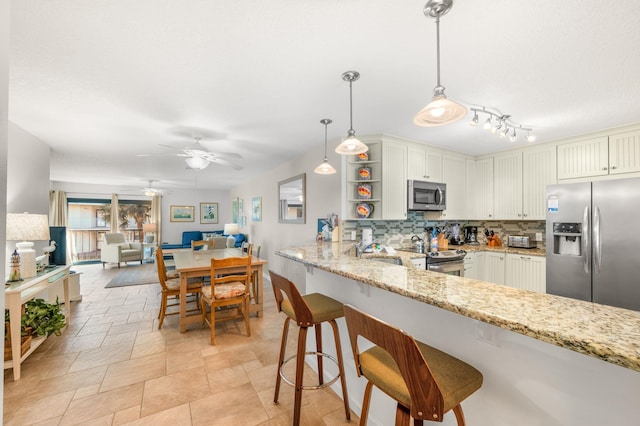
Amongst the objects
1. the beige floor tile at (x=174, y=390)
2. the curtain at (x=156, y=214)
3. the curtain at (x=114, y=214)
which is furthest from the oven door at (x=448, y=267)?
the curtain at (x=114, y=214)

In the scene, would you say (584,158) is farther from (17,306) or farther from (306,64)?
(17,306)

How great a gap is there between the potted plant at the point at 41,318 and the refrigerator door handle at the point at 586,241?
5171 millimetres

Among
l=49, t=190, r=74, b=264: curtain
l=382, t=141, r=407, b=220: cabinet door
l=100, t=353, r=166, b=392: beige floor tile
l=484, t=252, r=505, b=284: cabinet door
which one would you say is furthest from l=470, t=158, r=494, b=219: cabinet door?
l=49, t=190, r=74, b=264: curtain

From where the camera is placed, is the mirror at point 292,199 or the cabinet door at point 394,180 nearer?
the cabinet door at point 394,180

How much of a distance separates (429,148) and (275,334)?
10.3ft

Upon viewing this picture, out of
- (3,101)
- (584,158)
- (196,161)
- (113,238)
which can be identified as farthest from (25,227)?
(584,158)

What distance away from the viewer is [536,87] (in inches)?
80.6

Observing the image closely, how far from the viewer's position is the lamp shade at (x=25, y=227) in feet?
7.66

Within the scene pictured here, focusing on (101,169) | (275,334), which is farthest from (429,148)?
(101,169)

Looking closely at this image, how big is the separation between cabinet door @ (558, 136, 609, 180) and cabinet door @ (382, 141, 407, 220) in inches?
76.0

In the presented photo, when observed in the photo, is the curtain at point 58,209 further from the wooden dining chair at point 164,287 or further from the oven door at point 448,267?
the oven door at point 448,267

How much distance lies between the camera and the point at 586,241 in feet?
8.81

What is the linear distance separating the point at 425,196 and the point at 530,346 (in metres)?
2.89

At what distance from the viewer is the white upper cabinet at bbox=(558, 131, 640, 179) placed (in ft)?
9.29
